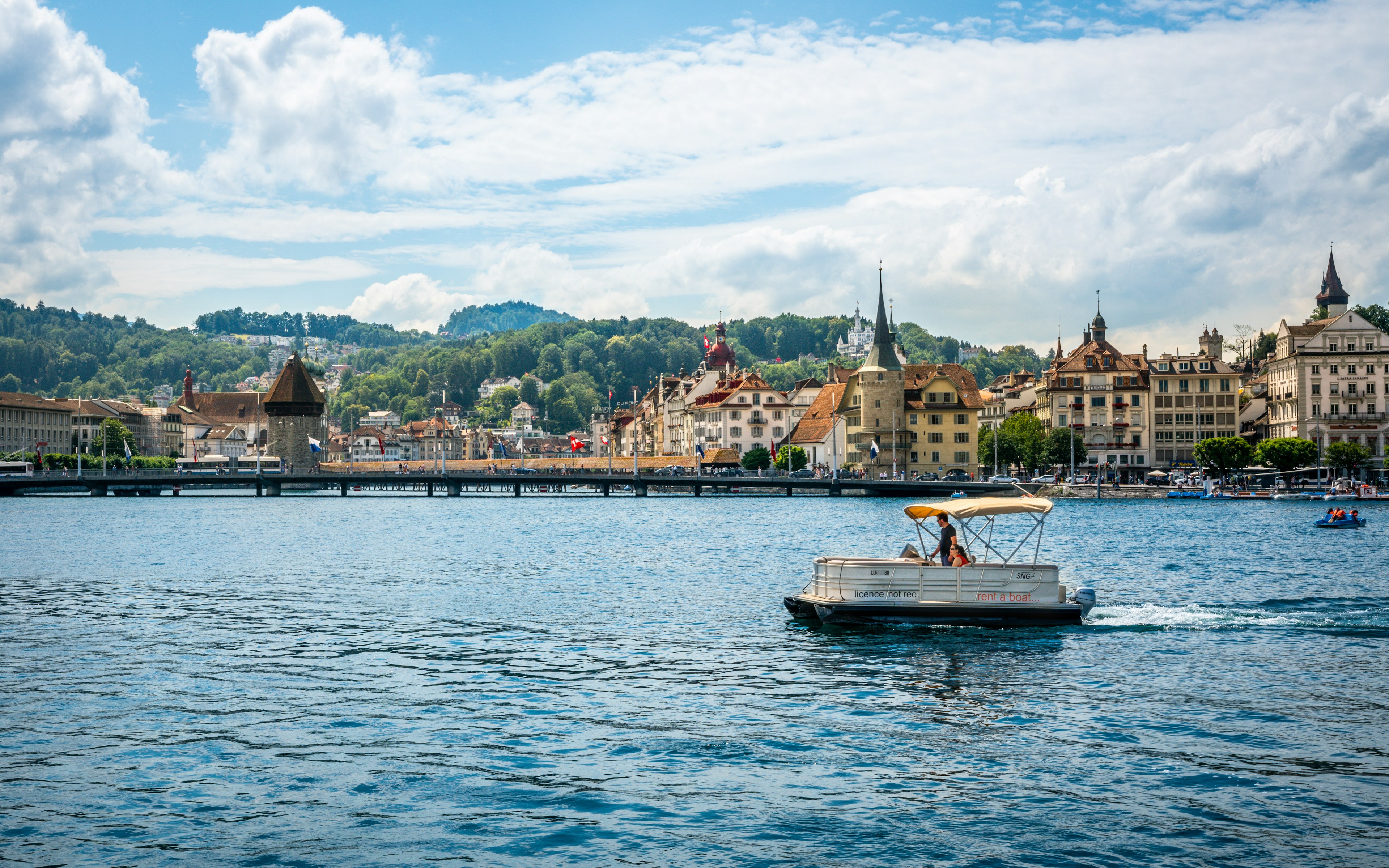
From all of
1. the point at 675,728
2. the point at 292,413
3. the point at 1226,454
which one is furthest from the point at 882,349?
the point at 675,728

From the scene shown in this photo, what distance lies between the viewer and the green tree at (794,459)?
151000 mm

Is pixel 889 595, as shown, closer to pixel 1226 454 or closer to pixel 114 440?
pixel 1226 454

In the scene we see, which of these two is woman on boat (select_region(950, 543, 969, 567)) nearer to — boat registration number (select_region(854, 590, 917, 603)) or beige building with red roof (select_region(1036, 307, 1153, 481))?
boat registration number (select_region(854, 590, 917, 603))

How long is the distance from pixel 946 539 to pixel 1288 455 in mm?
99593

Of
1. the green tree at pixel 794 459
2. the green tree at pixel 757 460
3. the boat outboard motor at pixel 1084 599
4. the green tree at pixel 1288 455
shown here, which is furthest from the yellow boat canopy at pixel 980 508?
the green tree at pixel 757 460

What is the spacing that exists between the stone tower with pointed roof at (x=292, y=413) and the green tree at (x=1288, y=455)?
122m

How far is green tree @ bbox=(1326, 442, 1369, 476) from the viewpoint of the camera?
116 metres

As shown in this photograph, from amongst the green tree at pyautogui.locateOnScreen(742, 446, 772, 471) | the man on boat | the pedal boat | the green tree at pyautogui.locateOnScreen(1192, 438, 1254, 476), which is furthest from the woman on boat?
the green tree at pyautogui.locateOnScreen(742, 446, 772, 471)

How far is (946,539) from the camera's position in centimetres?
2884

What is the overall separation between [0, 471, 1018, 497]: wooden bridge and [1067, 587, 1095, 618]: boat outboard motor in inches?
3187

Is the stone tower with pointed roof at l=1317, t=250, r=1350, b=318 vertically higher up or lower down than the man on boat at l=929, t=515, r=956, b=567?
higher up

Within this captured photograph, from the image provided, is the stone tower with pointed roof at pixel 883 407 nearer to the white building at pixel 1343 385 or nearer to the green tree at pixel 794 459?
the green tree at pixel 794 459

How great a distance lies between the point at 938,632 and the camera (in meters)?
28.8

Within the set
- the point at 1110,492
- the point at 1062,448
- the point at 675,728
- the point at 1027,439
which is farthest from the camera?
the point at 1027,439
